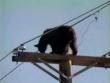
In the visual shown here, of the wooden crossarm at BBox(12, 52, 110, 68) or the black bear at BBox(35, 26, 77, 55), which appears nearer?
the wooden crossarm at BBox(12, 52, 110, 68)

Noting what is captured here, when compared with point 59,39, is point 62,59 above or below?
below

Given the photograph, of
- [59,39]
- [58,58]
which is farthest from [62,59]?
[59,39]

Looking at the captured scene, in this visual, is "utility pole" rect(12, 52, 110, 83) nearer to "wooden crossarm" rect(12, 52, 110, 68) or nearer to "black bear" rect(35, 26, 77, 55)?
"wooden crossarm" rect(12, 52, 110, 68)

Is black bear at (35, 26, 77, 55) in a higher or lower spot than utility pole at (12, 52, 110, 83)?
higher

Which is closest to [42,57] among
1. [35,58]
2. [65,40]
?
[35,58]

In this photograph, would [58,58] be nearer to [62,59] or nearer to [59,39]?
[62,59]

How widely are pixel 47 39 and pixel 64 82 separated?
1.87 ft

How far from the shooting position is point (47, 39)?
5.78m

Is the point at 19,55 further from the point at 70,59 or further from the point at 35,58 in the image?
the point at 70,59

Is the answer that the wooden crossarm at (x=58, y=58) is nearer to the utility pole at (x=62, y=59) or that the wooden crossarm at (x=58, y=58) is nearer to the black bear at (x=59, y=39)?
the utility pole at (x=62, y=59)

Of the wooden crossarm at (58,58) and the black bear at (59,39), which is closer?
the wooden crossarm at (58,58)

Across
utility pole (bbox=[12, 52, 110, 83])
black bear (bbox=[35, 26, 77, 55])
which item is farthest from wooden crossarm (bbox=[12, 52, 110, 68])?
black bear (bbox=[35, 26, 77, 55])

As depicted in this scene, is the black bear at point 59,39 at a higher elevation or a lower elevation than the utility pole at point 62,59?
higher

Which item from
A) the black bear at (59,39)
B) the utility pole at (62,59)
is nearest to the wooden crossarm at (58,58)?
the utility pole at (62,59)
